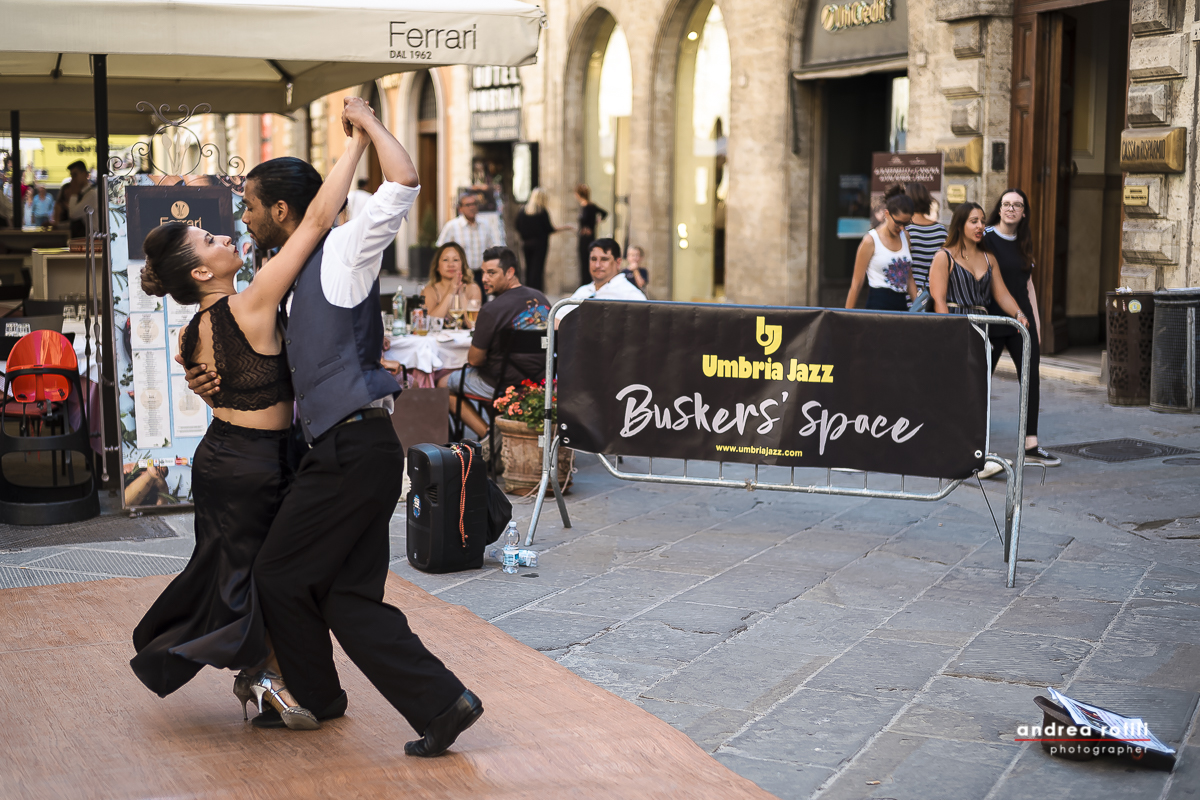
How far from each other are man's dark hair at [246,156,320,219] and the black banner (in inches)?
107

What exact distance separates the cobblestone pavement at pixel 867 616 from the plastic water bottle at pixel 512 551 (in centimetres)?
7

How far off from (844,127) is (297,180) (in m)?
13.3

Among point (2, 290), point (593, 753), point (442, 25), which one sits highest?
point (442, 25)

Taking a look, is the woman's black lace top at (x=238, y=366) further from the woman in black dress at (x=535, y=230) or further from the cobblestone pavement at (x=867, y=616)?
the woman in black dress at (x=535, y=230)

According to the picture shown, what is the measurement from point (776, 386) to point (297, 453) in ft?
8.97

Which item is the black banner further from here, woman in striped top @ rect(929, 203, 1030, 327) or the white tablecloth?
woman in striped top @ rect(929, 203, 1030, 327)

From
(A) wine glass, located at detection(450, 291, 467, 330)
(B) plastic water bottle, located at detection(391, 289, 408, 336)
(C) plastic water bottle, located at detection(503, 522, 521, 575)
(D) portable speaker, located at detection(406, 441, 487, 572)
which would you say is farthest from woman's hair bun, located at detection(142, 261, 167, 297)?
(A) wine glass, located at detection(450, 291, 467, 330)

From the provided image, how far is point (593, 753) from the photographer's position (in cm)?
387

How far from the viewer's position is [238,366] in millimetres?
3752

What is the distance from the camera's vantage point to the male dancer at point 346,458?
143 inches

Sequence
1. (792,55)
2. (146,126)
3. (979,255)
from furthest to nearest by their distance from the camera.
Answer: (792,55)
(146,126)
(979,255)

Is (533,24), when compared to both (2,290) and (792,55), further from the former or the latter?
(792,55)

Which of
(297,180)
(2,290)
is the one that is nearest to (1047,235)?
(2,290)

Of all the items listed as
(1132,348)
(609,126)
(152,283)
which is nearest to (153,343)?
(152,283)
